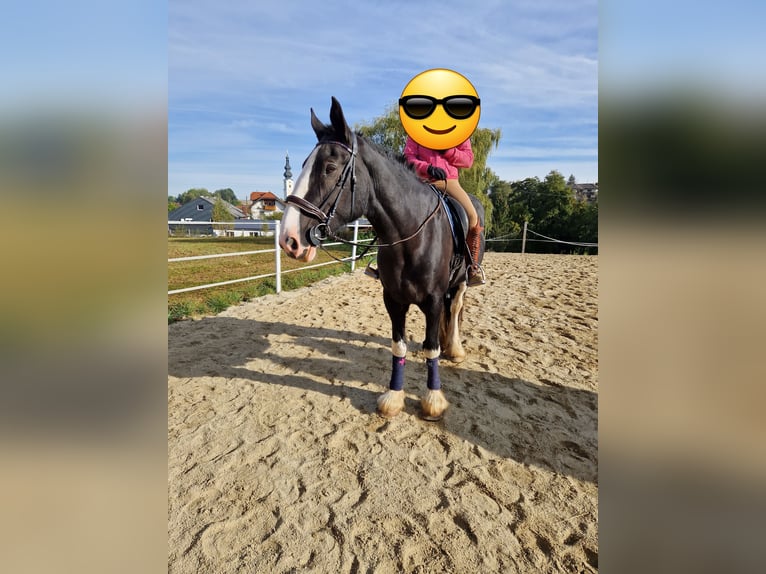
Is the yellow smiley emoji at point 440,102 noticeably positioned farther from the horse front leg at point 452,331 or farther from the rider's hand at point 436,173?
the horse front leg at point 452,331

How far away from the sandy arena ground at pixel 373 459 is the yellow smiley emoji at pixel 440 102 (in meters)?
2.11

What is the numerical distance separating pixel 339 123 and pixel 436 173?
45.6 inches

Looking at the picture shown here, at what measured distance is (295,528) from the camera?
1.98 m

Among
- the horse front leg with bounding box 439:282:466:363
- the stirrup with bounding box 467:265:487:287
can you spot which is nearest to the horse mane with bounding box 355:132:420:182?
the stirrup with bounding box 467:265:487:287

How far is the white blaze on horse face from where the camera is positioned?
6.98 feet

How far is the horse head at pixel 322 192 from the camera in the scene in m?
2.17

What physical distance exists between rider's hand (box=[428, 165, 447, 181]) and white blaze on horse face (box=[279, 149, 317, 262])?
121cm

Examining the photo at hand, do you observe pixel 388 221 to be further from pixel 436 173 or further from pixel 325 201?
pixel 436 173

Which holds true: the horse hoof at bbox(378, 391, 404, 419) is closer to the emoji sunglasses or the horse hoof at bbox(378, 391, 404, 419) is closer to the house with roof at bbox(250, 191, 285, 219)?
the emoji sunglasses

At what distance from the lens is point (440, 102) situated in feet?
8.80

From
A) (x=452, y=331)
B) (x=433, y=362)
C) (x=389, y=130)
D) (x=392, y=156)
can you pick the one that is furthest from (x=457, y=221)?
(x=389, y=130)

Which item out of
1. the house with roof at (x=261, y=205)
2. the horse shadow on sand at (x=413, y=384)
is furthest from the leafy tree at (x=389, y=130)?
the house with roof at (x=261, y=205)
